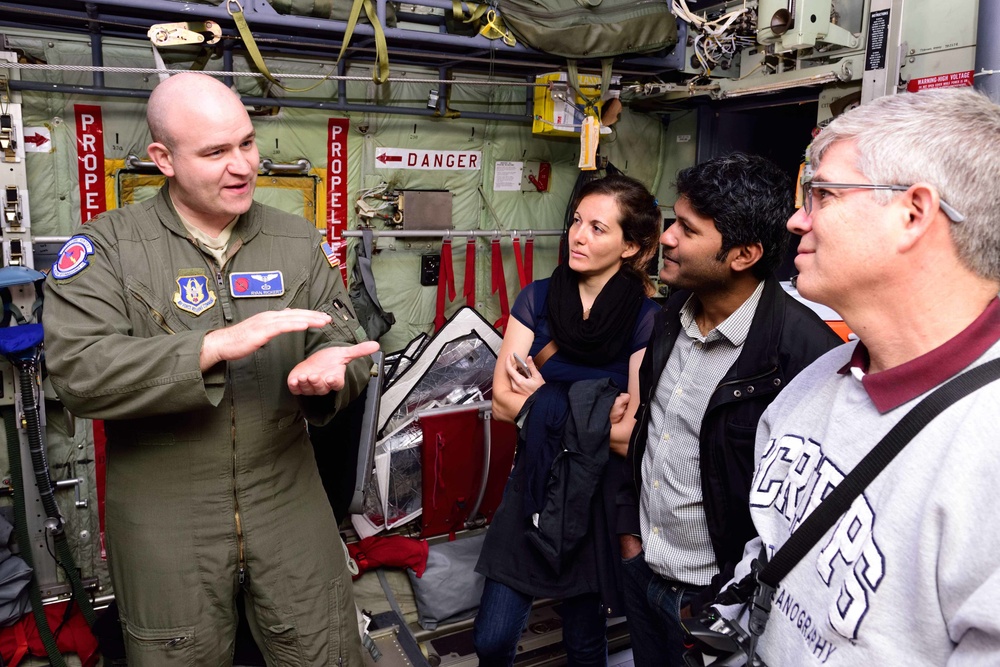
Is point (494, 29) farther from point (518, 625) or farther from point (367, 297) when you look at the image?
point (518, 625)

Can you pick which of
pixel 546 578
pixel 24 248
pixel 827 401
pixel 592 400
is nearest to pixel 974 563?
pixel 827 401

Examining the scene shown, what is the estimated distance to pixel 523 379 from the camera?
2451 mm

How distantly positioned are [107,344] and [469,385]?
2302 millimetres

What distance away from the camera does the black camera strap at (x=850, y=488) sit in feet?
3.30

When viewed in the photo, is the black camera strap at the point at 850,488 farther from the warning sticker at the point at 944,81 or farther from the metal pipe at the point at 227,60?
the metal pipe at the point at 227,60

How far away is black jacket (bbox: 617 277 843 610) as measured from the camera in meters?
1.77

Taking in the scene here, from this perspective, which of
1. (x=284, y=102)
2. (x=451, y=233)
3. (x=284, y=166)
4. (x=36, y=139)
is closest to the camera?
(x=36, y=139)

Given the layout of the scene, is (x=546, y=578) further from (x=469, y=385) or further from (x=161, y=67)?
(x=161, y=67)

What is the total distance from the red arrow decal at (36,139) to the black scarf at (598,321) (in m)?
2.34

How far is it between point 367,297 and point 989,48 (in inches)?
111

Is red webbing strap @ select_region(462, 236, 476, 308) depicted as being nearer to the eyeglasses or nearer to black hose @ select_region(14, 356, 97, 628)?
black hose @ select_region(14, 356, 97, 628)

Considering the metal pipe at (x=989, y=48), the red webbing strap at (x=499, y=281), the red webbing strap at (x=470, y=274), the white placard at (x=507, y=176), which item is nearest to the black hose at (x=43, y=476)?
the red webbing strap at (x=470, y=274)

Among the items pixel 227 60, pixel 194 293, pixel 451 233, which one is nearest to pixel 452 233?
pixel 451 233

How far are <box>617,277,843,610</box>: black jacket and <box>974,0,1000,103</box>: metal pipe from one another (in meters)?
1.49
